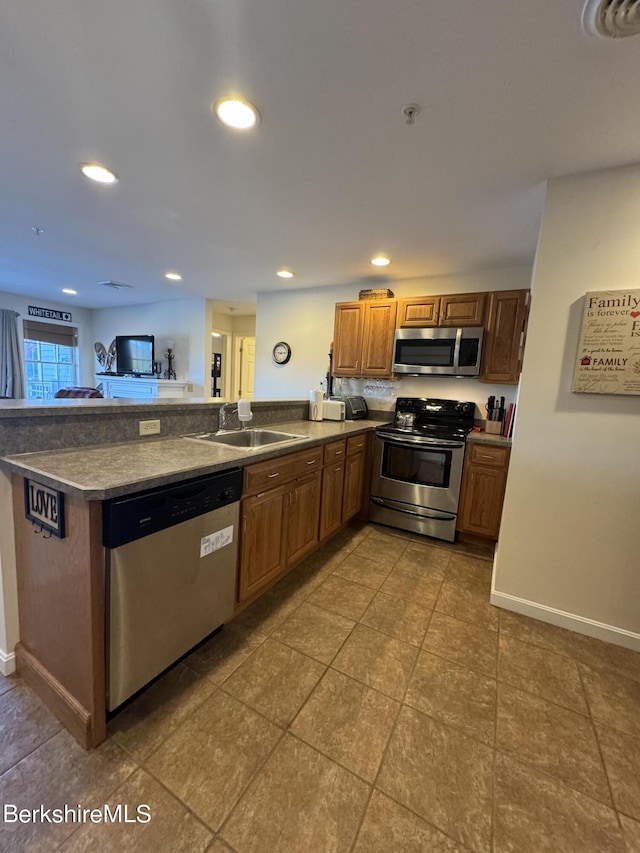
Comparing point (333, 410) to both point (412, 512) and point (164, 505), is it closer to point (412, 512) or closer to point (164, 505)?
point (412, 512)

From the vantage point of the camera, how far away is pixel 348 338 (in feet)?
12.3

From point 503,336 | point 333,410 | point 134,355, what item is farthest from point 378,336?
point 134,355

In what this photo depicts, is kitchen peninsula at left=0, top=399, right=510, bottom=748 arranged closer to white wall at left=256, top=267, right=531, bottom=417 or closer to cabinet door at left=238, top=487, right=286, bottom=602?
cabinet door at left=238, top=487, right=286, bottom=602

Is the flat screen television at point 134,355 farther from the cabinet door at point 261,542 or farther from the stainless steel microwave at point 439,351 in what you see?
the cabinet door at point 261,542

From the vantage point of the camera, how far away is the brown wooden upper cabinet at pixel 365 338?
3.53 m

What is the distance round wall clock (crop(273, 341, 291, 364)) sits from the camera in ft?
15.1

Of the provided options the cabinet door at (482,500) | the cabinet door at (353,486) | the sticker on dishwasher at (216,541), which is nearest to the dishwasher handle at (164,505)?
the sticker on dishwasher at (216,541)

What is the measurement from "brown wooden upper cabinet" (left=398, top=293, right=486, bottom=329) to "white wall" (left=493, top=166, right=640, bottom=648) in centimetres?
121

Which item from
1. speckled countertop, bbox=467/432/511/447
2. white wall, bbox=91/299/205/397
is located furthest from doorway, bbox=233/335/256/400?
speckled countertop, bbox=467/432/511/447

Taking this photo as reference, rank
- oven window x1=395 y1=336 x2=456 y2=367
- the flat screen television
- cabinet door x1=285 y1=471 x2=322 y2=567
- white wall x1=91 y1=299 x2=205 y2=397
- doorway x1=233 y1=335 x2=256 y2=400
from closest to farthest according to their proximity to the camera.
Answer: cabinet door x1=285 y1=471 x2=322 y2=567 < oven window x1=395 y1=336 x2=456 y2=367 < white wall x1=91 y1=299 x2=205 y2=397 < the flat screen television < doorway x1=233 y1=335 x2=256 y2=400

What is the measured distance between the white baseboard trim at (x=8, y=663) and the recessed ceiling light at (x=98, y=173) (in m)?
2.54

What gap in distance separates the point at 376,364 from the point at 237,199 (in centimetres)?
194

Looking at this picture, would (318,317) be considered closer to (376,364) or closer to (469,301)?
(376,364)

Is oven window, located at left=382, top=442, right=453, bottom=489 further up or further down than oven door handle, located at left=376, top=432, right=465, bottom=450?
further down
